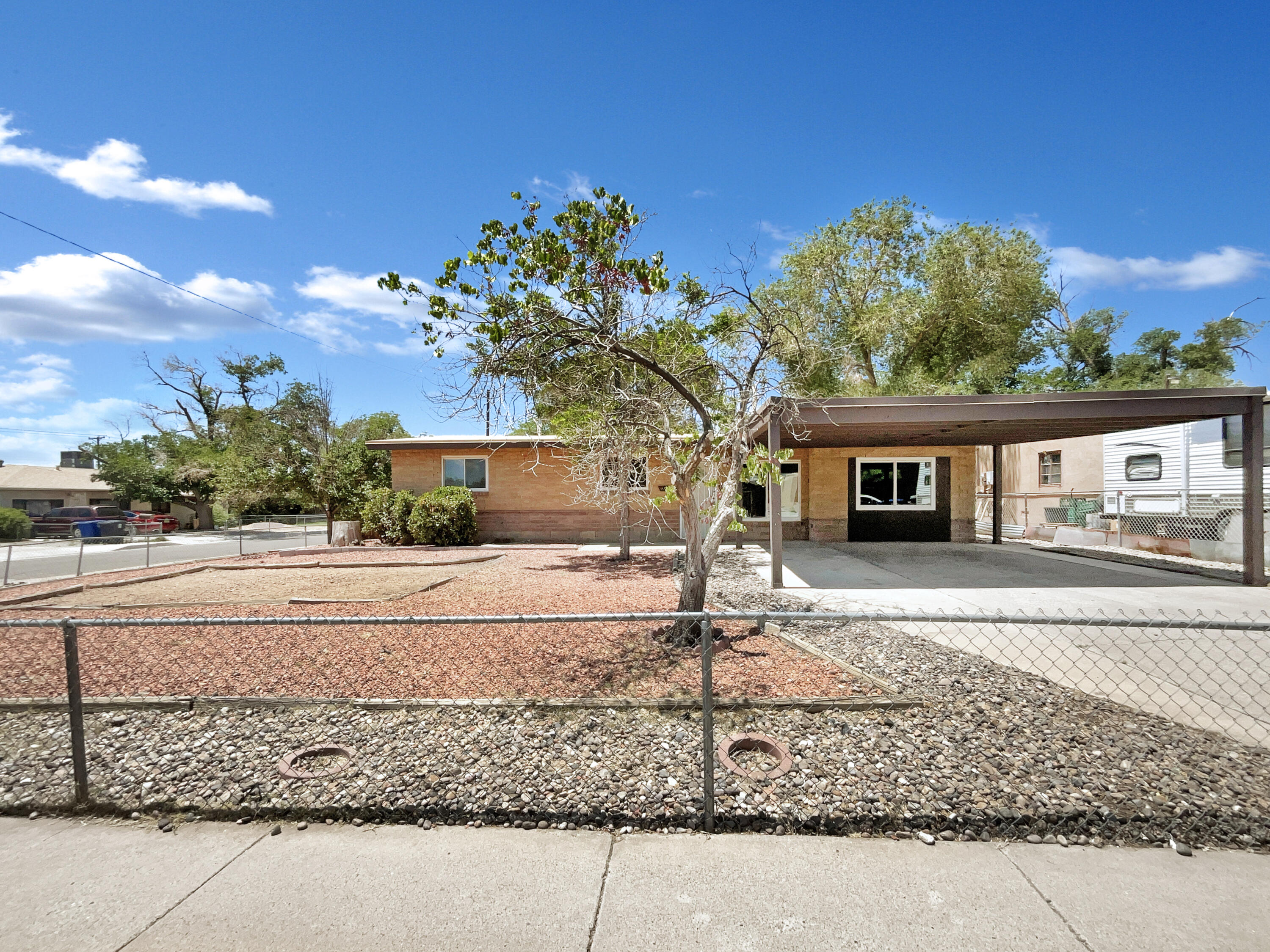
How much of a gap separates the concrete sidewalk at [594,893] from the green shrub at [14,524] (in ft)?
101

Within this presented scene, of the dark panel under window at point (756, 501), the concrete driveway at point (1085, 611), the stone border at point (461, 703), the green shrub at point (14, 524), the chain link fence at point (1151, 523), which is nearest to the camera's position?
the stone border at point (461, 703)

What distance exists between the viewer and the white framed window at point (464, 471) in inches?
663

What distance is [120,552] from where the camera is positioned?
17500mm

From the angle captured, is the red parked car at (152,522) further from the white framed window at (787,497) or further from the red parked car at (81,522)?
the white framed window at (787,497)

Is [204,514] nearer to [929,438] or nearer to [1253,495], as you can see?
[929,438]

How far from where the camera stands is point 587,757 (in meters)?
3.32

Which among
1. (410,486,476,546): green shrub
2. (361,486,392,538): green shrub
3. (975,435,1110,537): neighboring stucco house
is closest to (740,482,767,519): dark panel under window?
(975,435,1110,537): neighboring stucco house

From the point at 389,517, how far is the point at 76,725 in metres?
13.5

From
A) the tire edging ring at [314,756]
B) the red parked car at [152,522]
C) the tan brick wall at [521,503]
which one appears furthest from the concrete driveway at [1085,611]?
the red parked car at [152,522]

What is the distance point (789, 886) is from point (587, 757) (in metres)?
1.28

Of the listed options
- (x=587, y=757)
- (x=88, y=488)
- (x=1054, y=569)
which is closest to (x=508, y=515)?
(x=1054, y=569)

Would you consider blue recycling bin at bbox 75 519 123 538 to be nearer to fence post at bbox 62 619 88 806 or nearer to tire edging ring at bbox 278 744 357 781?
fence post at bbox 62 619 88 806

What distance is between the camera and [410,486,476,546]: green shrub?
15312 mm

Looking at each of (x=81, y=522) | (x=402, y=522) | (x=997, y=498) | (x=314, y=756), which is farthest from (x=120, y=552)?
(x=997, y=498)
